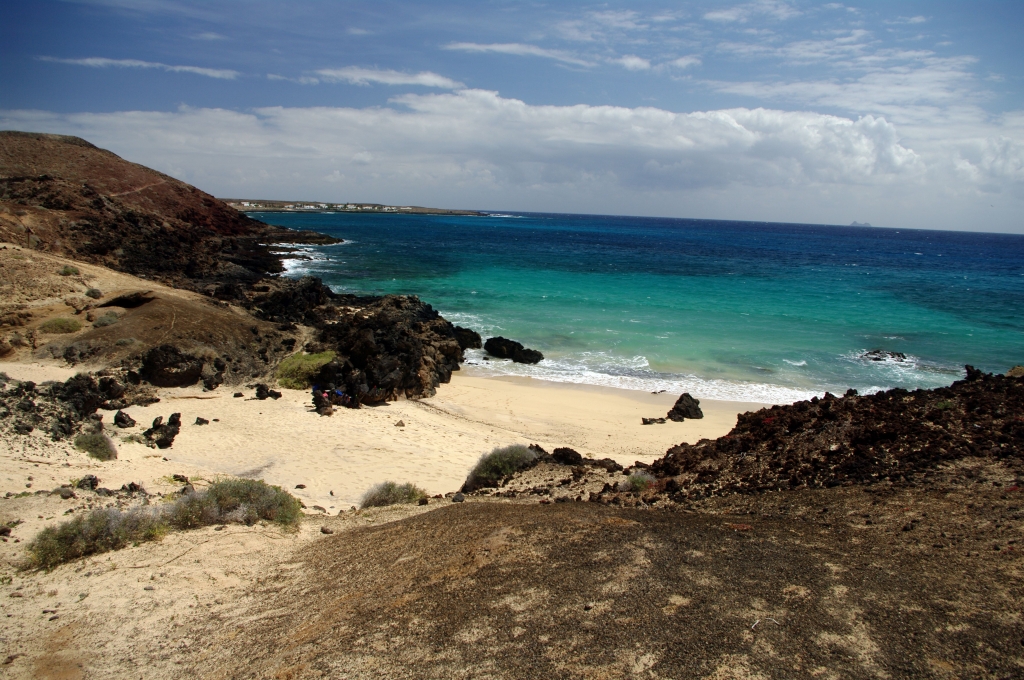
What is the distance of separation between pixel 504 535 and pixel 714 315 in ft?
94.2

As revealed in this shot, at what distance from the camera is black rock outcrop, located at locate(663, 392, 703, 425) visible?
16141 mm

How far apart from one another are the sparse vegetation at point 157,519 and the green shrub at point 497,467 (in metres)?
3.10

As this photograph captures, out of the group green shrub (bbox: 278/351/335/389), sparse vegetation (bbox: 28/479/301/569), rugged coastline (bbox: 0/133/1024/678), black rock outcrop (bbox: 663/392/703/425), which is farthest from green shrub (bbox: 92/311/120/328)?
black rock outcrop (bbox: 663/392/703/425)

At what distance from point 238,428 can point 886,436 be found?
43.6 feet

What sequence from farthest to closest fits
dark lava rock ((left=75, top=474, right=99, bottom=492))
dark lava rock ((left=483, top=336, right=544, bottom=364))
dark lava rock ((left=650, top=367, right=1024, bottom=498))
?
dark lava rock ((left=483, top=336, right=544, bottom=364)) < dark lava rock ((left=75, top=474, right=99, bottom=492)) < dark lava rock ((left=650, top=367, right=1024, bottom=498))

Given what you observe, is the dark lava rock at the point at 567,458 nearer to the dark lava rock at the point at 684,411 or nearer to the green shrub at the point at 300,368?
the dark lava rock at the point at 684,411

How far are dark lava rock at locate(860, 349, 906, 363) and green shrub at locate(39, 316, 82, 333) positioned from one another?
2860 cm

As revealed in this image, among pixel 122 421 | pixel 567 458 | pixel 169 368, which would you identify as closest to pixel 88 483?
pixel 122 421

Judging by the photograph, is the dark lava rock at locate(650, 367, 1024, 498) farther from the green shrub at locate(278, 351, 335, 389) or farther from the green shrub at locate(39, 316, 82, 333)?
the green shrub at locate(39, 316, 82, 333)

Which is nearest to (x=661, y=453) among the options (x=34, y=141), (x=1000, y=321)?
(x=1000, y=321)

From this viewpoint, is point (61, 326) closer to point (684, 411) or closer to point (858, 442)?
point (684, 411)

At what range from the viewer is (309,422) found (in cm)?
1441

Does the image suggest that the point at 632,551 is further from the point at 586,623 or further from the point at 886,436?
the point at 886,436

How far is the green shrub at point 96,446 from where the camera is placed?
10391mm
